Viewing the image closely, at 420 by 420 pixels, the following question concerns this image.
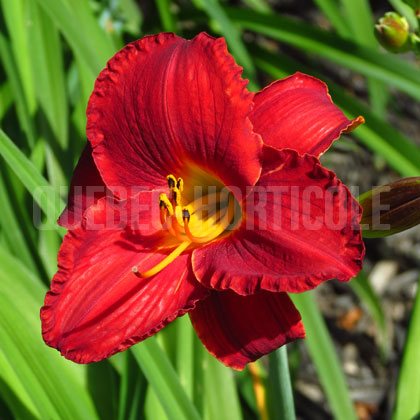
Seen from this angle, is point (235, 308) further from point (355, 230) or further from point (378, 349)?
point (378, 349)

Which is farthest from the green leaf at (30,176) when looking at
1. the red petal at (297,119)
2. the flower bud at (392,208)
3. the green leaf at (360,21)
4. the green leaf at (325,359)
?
the green leaf at (360,21)

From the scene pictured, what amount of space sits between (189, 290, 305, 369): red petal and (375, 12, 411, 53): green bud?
0.37 metres

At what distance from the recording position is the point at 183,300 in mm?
518

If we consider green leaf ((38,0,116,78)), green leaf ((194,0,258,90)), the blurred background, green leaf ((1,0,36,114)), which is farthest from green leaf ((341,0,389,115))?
green leaf ((1,0,36,114))

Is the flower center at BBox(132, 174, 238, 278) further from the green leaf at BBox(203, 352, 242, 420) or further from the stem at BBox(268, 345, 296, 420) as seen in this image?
the green leaf at BBox(203, 352, 242, 420)

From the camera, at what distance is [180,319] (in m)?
0.85

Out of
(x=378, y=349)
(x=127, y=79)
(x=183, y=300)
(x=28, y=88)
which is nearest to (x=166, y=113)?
(x=127, y=79)

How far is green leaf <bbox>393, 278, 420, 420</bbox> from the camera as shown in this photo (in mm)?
798

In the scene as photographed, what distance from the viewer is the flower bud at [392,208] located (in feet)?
1.83

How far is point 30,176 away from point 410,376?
1.95ft

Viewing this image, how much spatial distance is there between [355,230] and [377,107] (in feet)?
3.48

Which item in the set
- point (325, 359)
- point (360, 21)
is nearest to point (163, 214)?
point (325, 359)

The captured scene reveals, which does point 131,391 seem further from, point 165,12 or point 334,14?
point 334,14

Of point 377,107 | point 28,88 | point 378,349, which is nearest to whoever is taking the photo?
point 28,88
